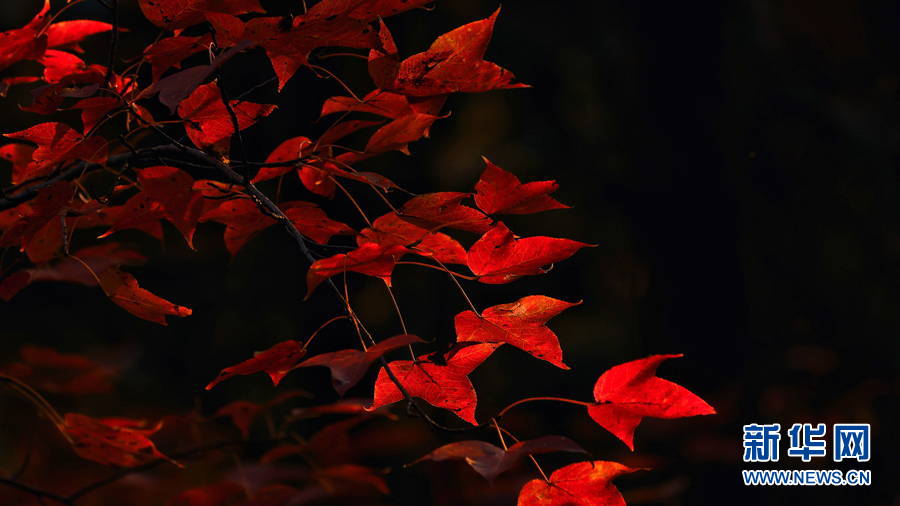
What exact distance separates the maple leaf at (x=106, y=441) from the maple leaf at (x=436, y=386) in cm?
31

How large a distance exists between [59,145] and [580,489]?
38cm

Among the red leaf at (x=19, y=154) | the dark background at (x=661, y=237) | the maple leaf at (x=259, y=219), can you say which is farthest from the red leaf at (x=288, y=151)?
the dark background at (x=661, y=237)

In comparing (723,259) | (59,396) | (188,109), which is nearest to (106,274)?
(188,109)

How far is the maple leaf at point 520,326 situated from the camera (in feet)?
Result: 1.57

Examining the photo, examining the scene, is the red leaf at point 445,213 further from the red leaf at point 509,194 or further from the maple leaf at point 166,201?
the maple leaf at point 166,201

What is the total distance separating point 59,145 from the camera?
52cm

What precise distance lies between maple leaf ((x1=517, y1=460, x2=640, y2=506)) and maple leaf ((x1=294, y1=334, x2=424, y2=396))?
0.13 metres

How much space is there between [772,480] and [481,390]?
0.57 metres

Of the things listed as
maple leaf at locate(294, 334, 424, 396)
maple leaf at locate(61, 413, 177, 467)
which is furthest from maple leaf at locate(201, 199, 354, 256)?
maple leaf at locate(61, 413, 177, 467)

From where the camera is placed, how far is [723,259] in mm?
1652

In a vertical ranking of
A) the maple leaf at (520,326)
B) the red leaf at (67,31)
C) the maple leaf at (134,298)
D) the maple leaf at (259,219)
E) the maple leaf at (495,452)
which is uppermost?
the red leaf at (67,31)

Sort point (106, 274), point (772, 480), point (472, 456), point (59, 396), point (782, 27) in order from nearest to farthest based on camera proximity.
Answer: point (472, 456)
point (106, 274)
point (772, 480)
point (782, 27)
point (59, 396)

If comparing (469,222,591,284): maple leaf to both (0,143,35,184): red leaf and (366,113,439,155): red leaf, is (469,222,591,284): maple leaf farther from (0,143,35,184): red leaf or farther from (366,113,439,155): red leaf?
(0,143,35,184): red leaf

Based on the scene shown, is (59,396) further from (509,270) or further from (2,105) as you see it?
(509,270)
